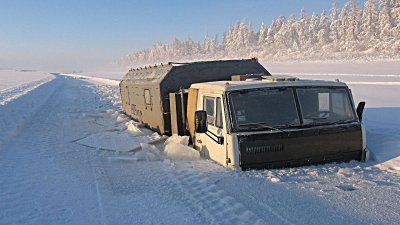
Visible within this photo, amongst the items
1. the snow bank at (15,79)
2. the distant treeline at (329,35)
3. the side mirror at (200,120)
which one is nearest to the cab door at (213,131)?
the side mirror at (200,120)

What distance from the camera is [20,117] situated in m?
14.6

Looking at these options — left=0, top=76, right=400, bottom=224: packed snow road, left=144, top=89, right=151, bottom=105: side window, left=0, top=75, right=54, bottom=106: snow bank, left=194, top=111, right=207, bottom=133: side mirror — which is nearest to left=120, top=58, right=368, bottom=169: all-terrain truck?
left=194, top=111, right=207, bottom=133: side mirror

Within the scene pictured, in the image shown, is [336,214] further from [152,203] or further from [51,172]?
[51,172]

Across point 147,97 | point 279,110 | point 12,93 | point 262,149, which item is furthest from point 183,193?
point 12,93

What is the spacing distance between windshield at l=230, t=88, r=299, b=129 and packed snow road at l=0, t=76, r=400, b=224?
834mm

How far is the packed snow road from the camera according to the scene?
4.41 meters

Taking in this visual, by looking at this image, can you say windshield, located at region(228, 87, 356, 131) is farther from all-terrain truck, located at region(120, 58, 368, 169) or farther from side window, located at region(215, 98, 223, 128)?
side window, located at region(215, 98, 223, 128)

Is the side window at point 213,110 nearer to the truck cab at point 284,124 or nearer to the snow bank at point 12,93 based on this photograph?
the truck cab at point 284,124

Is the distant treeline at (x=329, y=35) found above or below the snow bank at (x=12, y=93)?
above

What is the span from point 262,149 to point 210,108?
56.8 inches

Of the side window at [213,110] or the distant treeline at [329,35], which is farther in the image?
the distant treeline at [329,35]

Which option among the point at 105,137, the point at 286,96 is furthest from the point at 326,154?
the point at 105,137

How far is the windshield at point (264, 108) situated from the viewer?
6043 mm

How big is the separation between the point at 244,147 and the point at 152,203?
5.86 ft
